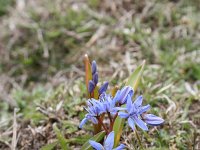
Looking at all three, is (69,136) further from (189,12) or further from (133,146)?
(189,12)

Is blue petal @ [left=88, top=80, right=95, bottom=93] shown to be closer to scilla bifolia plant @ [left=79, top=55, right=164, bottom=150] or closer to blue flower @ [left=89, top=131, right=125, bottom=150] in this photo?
scilla bifolia plant @ [left=79, top=55, right=164, bottom=150]

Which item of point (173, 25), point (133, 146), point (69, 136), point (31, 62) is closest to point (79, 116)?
point (69, 136)

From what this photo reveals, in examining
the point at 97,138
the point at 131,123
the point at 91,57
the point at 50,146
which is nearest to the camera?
the point at 131,123

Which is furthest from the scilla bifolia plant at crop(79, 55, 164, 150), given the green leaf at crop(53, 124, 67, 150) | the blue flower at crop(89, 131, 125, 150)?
the green leaf at crop(53, 124, 67, 150)

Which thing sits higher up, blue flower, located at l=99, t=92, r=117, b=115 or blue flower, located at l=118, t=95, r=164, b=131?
blue flower, located at l=99, t=92, r=117, b=115

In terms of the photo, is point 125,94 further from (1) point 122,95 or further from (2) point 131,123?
(2) point 131,123

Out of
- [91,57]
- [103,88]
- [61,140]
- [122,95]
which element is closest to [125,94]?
[122,95]
